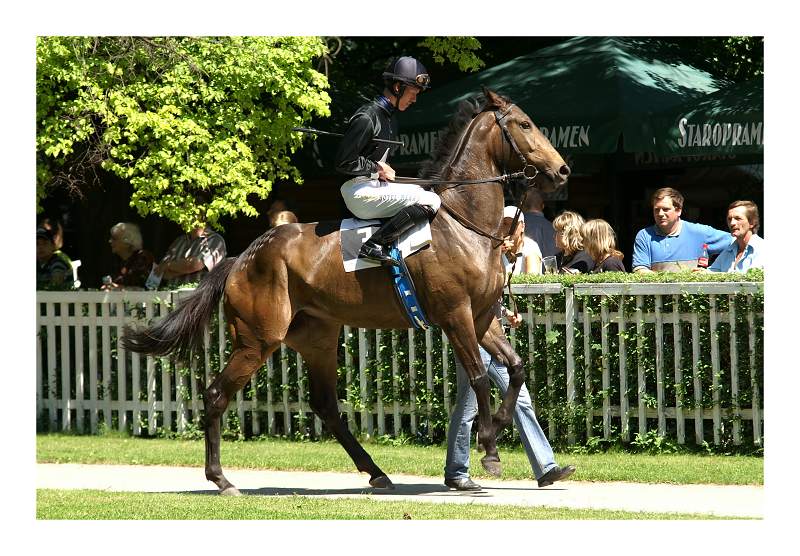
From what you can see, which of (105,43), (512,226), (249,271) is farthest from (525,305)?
(105,43)

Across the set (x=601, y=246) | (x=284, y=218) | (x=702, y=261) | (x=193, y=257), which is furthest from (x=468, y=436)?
(x=193, y=257)

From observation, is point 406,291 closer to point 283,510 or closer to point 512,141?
point 512,141

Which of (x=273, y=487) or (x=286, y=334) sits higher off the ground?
(x=286, y=334)

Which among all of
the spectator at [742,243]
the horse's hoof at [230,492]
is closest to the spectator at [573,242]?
the spectator at [742,243]

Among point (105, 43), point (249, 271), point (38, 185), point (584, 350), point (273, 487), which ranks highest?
point (105, 43)

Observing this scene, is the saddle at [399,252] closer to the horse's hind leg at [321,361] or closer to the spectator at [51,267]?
the horse's hind leg at [321,361]

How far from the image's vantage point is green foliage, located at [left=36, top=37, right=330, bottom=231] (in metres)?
12.3

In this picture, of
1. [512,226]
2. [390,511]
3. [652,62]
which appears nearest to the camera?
[390,511]

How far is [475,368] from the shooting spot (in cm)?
878

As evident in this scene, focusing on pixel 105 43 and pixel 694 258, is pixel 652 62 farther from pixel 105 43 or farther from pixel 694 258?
pixel 105 43

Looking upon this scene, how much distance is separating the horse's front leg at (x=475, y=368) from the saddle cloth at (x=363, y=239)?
63cm

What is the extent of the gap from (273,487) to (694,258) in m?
4.48

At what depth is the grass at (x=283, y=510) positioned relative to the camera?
25.7 feet

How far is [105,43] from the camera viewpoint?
12484 millimetres
